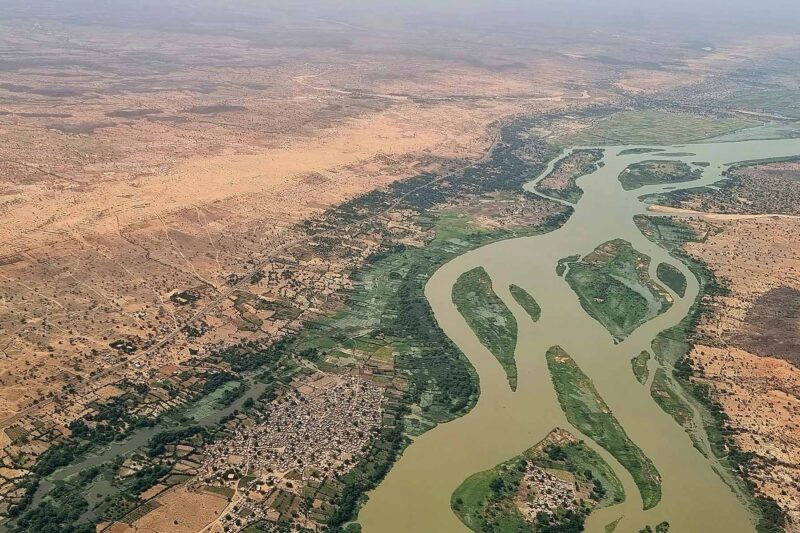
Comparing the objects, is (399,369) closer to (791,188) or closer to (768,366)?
(768,366)

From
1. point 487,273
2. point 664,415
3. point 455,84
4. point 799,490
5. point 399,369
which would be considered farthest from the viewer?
point 455,84

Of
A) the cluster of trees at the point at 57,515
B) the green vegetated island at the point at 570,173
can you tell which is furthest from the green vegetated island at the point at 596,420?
the green vegetated island at the point at 570,173

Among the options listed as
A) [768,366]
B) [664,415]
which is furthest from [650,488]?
[768,366]

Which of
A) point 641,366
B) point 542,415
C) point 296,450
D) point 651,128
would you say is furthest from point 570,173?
point 296,450

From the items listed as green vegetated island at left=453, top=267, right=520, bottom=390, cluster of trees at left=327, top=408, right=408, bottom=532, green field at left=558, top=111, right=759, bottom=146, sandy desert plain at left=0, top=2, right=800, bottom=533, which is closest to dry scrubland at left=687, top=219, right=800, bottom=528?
sandy desert plain at left=0, top=2, right=800, bottom=533

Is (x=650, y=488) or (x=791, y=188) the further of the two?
(x=791, y=188)

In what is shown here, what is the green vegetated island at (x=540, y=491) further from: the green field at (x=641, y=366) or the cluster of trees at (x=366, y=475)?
the green field at (x=641, y=366)
